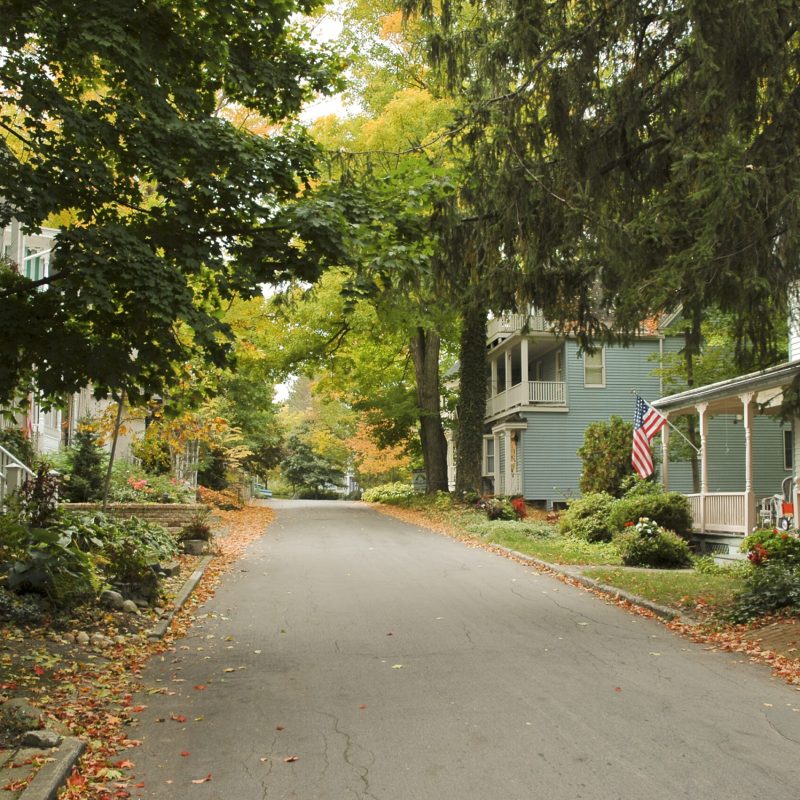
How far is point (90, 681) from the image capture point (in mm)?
6898

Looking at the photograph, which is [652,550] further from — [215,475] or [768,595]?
[215,475]

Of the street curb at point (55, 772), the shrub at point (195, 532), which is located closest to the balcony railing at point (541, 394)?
the shrub at point (195, 532)

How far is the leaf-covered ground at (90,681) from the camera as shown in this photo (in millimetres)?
4941

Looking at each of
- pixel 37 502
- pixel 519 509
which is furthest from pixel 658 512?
pixel 37 502

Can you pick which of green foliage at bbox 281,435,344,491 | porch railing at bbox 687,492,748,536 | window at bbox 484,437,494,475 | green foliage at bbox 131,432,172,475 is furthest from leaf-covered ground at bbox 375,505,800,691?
green foliage at bbox 281,435,344,491

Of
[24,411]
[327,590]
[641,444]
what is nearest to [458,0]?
[24,411]

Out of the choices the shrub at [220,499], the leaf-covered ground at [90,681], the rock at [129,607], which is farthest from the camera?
the shrub at [220,499]

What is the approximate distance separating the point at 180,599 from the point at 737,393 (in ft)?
41.2

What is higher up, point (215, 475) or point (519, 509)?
point (215, 475)

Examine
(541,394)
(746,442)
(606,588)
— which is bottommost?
(606,588)

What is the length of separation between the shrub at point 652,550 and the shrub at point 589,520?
3.69 m

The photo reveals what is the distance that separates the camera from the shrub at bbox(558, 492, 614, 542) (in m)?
19.4

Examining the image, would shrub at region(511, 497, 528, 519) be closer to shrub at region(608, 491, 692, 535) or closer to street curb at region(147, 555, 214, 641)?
shrub at region(608, 491, 692, 535)

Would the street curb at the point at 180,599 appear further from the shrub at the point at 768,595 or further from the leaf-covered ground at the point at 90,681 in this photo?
the shrub at the point at 768,595
